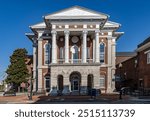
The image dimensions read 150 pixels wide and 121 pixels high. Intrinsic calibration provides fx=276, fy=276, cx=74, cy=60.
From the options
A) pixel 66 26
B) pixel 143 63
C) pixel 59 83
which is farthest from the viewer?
pixel 59 83

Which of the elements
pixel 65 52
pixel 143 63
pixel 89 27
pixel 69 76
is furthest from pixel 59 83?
pixel 143 63

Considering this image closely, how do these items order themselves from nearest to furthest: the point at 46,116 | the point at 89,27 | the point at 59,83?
the point at 46,116
the point at 89,27
the point at 59,83

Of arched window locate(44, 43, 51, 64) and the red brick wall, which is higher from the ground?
arched window locate(44, 43, 51, 64)

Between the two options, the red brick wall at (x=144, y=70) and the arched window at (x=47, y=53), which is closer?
the red brick wall at (x=144, y=70)

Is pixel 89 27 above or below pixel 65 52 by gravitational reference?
above

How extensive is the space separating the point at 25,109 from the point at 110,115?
66 centimetres

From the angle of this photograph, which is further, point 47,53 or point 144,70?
point 47,53

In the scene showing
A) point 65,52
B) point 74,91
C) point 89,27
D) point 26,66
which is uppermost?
point 89,27

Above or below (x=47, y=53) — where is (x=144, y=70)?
below

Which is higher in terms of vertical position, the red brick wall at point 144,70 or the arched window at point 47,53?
the arched window at point 47,53

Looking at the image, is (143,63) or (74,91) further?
(74,91)

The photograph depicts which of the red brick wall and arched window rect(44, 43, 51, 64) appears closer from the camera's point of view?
the red brick wall

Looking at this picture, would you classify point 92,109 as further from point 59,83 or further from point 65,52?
point 59,83

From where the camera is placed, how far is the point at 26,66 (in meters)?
7.51
